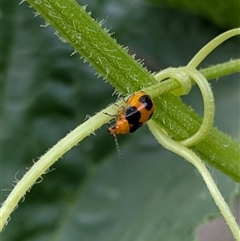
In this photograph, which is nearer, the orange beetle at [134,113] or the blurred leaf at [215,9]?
the orange beetle at [134,113]

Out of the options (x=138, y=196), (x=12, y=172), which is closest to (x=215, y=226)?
(x=138, y=196)

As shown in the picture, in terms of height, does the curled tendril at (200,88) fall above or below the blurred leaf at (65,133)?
below

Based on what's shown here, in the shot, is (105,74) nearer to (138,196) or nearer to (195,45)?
(138,196)

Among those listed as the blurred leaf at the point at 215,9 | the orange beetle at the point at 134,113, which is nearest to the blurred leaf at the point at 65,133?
the blurred leaf at the point at 215,9

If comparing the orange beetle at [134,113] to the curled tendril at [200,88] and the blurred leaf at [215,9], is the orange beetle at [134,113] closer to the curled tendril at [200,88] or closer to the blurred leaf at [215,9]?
the curled tendril at [200,88]

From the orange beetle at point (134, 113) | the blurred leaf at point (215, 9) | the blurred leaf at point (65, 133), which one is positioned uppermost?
the blurred leaf at point (215, 9)

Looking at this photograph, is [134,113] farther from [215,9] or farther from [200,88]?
[215,9]

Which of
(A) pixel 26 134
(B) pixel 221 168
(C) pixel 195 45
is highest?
(C) pixel 195 45

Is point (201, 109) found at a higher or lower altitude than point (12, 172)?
higher

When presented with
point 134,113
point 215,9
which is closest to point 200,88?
point 134,113

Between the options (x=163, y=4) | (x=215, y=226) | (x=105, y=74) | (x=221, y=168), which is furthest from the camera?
(x=163, y=4)
